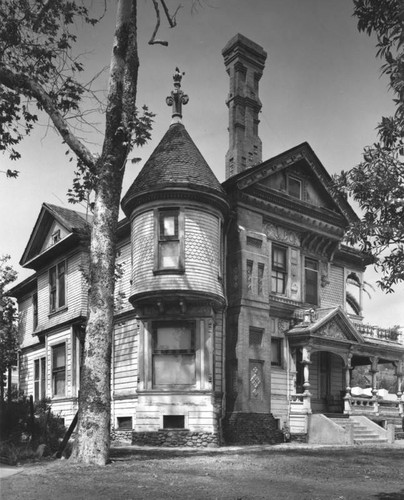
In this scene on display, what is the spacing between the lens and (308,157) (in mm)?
28906

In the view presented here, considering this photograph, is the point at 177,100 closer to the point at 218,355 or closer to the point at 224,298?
the point at 224,298

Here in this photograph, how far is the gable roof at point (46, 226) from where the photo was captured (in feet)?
102

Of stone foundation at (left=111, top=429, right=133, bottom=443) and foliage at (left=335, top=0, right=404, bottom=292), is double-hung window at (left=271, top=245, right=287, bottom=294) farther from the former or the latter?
foliage at (left=335, top=0, right=404, bottom=292)

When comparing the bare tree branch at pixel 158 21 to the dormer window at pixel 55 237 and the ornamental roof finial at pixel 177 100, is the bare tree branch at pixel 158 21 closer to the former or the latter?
the ornamental roof finial at pixel 177 100

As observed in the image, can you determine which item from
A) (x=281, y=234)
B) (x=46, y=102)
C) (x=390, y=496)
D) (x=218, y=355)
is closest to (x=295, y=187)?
(x=281, y=234)

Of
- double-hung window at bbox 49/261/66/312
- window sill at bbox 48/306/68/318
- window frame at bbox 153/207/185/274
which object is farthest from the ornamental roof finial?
window sill at bbox 48/306/68/318

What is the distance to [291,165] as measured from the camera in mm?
28094

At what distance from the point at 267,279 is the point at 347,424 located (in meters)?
6.36

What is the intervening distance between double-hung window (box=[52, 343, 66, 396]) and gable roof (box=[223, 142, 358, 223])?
1200 cm

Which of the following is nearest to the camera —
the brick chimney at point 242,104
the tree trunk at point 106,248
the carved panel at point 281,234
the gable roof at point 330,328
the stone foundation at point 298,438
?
the tree trunk at point 106,248

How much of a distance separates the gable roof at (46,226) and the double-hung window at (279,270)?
30.6ft

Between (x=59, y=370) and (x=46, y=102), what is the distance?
1712 centimetres

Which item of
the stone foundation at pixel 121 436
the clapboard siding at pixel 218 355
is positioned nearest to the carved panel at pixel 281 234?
the clapboard siding at pixel 218 355

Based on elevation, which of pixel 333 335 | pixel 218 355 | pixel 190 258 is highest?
pixel 190 258
